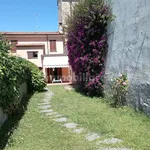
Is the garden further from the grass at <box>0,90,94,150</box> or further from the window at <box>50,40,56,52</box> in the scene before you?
the window at <box>50,40,56,52</box>

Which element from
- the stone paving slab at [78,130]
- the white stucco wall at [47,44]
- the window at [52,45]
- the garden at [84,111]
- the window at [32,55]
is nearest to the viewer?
the garden at [84,111]

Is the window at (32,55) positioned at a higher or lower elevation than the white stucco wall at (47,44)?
lower

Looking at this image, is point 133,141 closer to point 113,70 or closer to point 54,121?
point 54,121

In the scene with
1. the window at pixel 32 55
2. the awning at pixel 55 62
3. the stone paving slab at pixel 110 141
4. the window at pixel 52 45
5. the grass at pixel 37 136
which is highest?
the window at pixel 52 45

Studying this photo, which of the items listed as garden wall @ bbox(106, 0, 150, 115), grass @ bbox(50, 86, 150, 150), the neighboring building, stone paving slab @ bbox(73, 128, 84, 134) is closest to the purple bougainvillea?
garden wall @ bbox(106, 0, 150, 115)

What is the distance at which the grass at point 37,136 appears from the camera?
24.7 feet

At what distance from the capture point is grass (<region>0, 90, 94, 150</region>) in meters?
7.54

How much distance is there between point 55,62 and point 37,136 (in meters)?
33.8

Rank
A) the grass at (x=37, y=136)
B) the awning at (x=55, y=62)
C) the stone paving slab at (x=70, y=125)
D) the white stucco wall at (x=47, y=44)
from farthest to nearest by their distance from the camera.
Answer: the white stucco wall at (x=47, y=44) < the awning at (x=55, y=62) < the stone paving slab at (x=70, y=125) < the grass at (x=37, y=136)

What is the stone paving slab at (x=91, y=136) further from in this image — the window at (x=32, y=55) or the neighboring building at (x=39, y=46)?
the window at (x=32, y=55)

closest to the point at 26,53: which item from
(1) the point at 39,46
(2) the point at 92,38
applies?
(1) the point at 39,46

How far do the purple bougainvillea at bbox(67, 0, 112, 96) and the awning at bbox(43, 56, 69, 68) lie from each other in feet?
75.4

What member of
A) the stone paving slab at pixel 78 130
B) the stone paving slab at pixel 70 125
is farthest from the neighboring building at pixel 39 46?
the stone paving slab at pixel 78 130

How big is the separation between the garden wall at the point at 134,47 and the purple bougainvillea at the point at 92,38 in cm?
159
